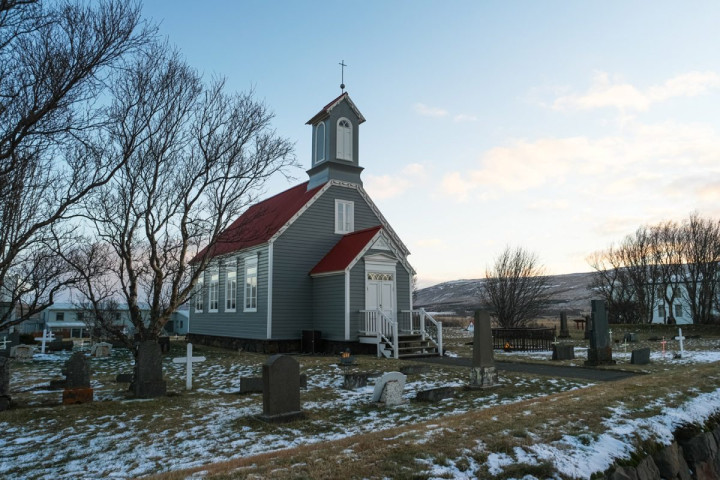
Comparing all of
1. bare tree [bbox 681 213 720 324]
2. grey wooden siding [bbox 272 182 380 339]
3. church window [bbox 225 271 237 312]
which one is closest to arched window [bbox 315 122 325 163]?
grey wooden siding [bbox 272 182 380 339]

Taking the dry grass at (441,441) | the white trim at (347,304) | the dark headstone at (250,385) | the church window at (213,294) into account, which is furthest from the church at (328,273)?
the dry grass at (441,441)

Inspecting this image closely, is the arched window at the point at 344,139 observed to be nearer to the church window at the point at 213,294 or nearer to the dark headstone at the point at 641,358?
the church window at the point at 213,294

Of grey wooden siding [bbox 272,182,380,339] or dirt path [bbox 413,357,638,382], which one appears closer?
dirt path [bbox 413,357,638,382]

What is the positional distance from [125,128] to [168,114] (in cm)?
140

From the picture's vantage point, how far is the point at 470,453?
611 cm

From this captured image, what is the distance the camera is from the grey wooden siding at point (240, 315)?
902 inches

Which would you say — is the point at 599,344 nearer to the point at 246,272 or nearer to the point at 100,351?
the point at 246,272

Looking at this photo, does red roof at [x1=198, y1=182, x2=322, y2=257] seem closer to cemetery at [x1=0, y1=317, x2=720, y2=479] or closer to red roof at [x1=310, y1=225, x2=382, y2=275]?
red roof at [x1=310, y1=225, x2=382, y2=275]

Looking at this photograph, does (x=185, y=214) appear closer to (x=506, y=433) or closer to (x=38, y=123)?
(x=38, y=123)

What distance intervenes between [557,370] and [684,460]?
827 cm

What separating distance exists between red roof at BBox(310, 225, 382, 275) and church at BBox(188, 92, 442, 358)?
7 cm

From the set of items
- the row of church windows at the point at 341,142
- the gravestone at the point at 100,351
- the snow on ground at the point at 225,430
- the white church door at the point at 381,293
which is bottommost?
the gravestone at the point at 100,351

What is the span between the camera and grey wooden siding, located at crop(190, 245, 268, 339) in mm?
22906

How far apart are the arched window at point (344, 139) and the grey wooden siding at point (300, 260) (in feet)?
5.79
